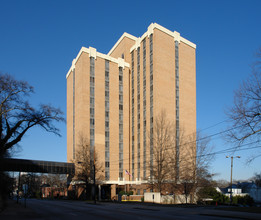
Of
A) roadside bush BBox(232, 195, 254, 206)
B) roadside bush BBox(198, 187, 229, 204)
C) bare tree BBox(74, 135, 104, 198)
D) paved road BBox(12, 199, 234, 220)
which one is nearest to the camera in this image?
paved road BBox(12, 199, 234, 220)

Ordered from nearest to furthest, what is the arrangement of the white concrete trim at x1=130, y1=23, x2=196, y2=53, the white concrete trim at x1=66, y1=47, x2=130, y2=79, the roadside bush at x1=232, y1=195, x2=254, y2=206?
1. the roadside bush at x1=232, y1=195, x2=254, y2=206
2. the white concrete trim at x1=130, y1=23, x2=196, y2=53
3. the white concrete trim at x1=66, y1=47, x2=130, y2=79

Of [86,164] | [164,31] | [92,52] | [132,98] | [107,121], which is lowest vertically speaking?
[86,164]

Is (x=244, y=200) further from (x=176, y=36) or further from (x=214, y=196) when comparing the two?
(x=176, y=36)

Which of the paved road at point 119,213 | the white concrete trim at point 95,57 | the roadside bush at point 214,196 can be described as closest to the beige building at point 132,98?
the white concrete trim at point 95,57

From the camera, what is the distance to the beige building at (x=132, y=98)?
69.1m

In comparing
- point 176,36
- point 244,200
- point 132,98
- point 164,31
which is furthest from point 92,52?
point 244,200

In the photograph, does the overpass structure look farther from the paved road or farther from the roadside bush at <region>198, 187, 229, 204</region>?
the paved road

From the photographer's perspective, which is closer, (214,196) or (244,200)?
(214,196)

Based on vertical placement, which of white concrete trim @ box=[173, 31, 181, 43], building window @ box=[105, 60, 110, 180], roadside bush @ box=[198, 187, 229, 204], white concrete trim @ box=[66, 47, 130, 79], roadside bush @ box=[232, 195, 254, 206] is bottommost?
roadside bush @ box=[232, 195, 254, 206]

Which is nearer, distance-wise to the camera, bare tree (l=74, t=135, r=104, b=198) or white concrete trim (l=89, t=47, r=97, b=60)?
bare tree (l=74, t=135, r=104, b=198)

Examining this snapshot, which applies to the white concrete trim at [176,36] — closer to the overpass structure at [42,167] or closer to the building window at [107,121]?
the building window at [107,121]

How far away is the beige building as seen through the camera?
6906 cm

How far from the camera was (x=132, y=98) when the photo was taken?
7831 cm

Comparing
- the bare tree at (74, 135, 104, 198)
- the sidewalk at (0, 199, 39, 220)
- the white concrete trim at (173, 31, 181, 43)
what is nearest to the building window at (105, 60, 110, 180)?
the bare tree at (74, 135, 104, 198)
